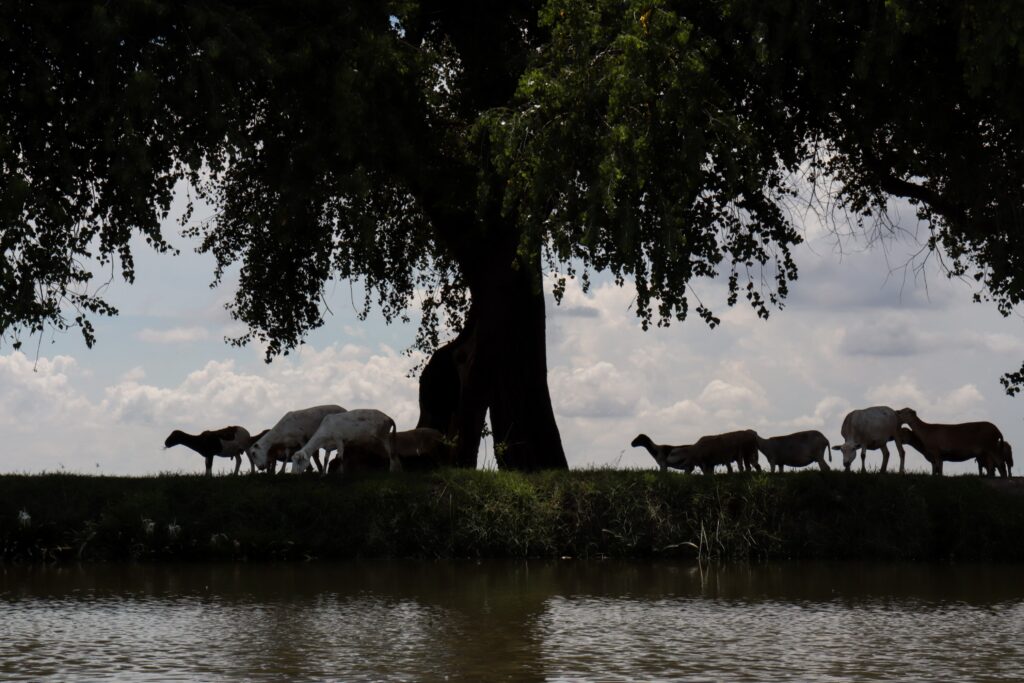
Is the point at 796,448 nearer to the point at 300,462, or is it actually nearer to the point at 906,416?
the point at 906,416

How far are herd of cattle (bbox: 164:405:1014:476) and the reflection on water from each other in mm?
6087

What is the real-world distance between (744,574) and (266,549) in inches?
237

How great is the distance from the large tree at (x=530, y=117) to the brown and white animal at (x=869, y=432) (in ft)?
12.1

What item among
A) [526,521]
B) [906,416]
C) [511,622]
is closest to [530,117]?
[526,521]

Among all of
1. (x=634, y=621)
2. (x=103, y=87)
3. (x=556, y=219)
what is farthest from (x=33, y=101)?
(x=634, y=621)

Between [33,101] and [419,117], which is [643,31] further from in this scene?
[33,101]

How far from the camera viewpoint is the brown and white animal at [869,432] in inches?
891

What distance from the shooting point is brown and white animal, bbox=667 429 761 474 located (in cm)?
2264

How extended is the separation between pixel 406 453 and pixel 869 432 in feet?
27.0

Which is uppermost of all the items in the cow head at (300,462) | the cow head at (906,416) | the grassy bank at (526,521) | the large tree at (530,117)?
the large tree at (530,117)

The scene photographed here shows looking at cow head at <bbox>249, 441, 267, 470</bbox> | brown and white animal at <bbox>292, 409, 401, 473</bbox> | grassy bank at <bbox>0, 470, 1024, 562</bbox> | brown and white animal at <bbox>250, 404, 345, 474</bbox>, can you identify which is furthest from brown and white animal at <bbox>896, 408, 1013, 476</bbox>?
cow head at <bbox>249, 441, 267, 470</bbox>

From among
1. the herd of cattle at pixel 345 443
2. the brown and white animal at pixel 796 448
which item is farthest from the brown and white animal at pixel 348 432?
the brown and white animal at pixel 796 448

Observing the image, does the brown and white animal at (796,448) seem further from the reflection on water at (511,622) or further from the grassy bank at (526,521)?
the reflection on water at (511,622)

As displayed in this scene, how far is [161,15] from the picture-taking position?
1567cm
